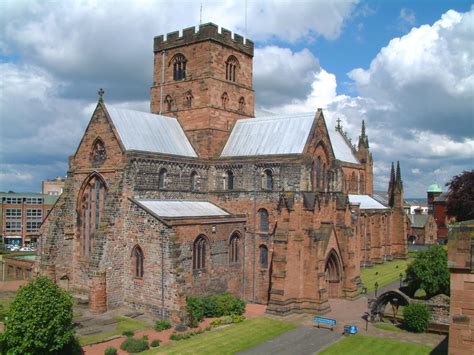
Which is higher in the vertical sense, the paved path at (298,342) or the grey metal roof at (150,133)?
the grey metal roof at (150,133)

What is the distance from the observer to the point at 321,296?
3231 cm

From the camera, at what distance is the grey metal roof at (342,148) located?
61.2 metres

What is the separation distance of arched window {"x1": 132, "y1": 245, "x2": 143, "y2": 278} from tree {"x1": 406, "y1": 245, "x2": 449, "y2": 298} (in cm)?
1997

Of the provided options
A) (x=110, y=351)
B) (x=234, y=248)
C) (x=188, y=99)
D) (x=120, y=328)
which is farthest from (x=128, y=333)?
(x=188, y=99)

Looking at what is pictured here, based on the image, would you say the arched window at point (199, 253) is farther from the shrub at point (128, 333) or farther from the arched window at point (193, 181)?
the arched window at point (193, 181)

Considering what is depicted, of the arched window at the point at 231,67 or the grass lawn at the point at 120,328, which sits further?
the arched window at the point at 231,67

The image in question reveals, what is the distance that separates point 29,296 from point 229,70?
27.9 metres

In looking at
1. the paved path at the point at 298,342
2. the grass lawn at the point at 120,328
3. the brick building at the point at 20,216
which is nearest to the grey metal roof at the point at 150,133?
the grass lawn at the point at 120,328

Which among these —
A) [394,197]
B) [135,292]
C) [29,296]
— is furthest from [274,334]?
[394,197]

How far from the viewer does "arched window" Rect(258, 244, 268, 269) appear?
35469 millimetres

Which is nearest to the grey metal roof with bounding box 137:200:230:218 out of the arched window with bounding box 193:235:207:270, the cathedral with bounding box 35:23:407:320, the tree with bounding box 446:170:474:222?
the cathedral with bounding box 35:23:407:320

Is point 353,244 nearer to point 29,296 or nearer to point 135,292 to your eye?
point 135,292

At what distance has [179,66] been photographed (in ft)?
141

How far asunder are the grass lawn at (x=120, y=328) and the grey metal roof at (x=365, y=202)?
3562 centimetres
